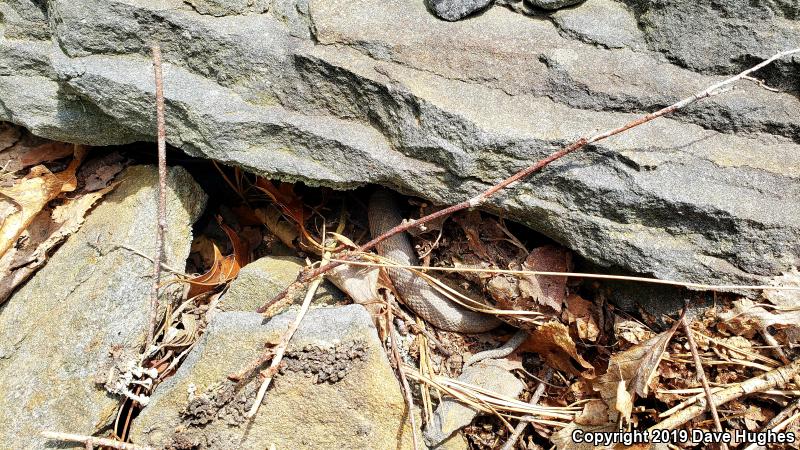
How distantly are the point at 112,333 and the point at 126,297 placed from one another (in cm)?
16

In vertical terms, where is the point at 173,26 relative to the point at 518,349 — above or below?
above

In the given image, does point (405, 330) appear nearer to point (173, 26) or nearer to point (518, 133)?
point (518, 133)

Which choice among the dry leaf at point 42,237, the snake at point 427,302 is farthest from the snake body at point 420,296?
the dry leaf at point 42,237

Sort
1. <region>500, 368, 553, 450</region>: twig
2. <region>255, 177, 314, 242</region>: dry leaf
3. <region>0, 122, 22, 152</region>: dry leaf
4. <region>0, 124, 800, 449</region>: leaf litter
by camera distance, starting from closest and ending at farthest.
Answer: <region>0, 124, 800, 449</region>: leaf litter < <region>500, 368, 553, 450</region>: twig < <region>255, 177, 314, 242</region>: dry leaf < <region>0, 122, 22, 152</region>: dry leaf

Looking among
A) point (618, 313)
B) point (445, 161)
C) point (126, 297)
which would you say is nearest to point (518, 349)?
point (618, 313)

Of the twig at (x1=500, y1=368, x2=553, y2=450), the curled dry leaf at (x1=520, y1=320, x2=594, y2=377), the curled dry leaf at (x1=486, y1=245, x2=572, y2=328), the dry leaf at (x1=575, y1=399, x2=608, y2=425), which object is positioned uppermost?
the curled dry leaf at (x1=486, y1=245, x2=572, y2=328)

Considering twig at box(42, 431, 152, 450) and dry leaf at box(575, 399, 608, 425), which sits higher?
dry leaf at box(575, 399, 608, 425)

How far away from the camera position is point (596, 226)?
89.7 inches

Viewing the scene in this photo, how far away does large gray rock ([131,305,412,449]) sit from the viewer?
2268 millimetres

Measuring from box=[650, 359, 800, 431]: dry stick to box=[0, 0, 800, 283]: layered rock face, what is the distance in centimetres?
37

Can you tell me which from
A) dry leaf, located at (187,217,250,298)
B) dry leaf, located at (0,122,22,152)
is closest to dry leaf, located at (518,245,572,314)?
dry leaf, located at (187,217,250,298)

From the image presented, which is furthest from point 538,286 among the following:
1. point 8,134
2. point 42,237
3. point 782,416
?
point 8,134

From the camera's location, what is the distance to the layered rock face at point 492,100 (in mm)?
2229

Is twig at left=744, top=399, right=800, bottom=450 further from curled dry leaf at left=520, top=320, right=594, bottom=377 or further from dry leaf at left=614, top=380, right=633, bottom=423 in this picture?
curled dry leaf at left=520, top=320, right=594, bottom=377
